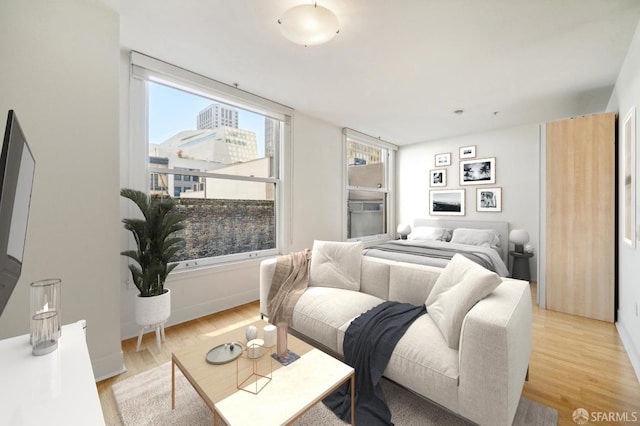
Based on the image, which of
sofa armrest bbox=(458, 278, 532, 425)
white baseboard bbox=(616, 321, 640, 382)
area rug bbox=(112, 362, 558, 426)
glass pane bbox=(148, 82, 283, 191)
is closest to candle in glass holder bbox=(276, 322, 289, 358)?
area rug bbox=(112, 362, 558, 426)

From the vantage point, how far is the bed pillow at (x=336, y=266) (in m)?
2.57

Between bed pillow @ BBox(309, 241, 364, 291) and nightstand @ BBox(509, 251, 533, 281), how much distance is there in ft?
9.97

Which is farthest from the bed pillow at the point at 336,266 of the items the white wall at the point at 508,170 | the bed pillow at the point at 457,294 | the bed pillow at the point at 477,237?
the white wall at the point at 508,170

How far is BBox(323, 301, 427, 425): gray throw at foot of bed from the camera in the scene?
1533 mm

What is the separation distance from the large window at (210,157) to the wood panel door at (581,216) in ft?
11.1

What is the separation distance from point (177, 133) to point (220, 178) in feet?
2.13

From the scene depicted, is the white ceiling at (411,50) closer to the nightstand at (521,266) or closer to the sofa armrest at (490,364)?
the sofa armrest at (490,364)

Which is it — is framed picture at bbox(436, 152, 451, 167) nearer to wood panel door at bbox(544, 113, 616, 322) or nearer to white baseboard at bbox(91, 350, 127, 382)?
wood panel door at bbox(544, 113, 616, 322)

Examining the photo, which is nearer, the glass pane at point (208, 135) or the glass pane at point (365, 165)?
the glass pane at point (208, 135)

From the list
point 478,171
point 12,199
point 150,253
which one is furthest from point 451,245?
point 12,199

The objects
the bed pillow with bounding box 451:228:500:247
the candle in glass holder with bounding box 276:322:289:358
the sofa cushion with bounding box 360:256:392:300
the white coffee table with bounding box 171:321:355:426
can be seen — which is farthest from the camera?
the bed pillow with bounding box 451:228:500:247

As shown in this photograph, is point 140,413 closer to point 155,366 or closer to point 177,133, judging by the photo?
point 155,366

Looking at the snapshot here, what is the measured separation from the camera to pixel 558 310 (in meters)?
3.11

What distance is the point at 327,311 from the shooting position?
2.04 m
